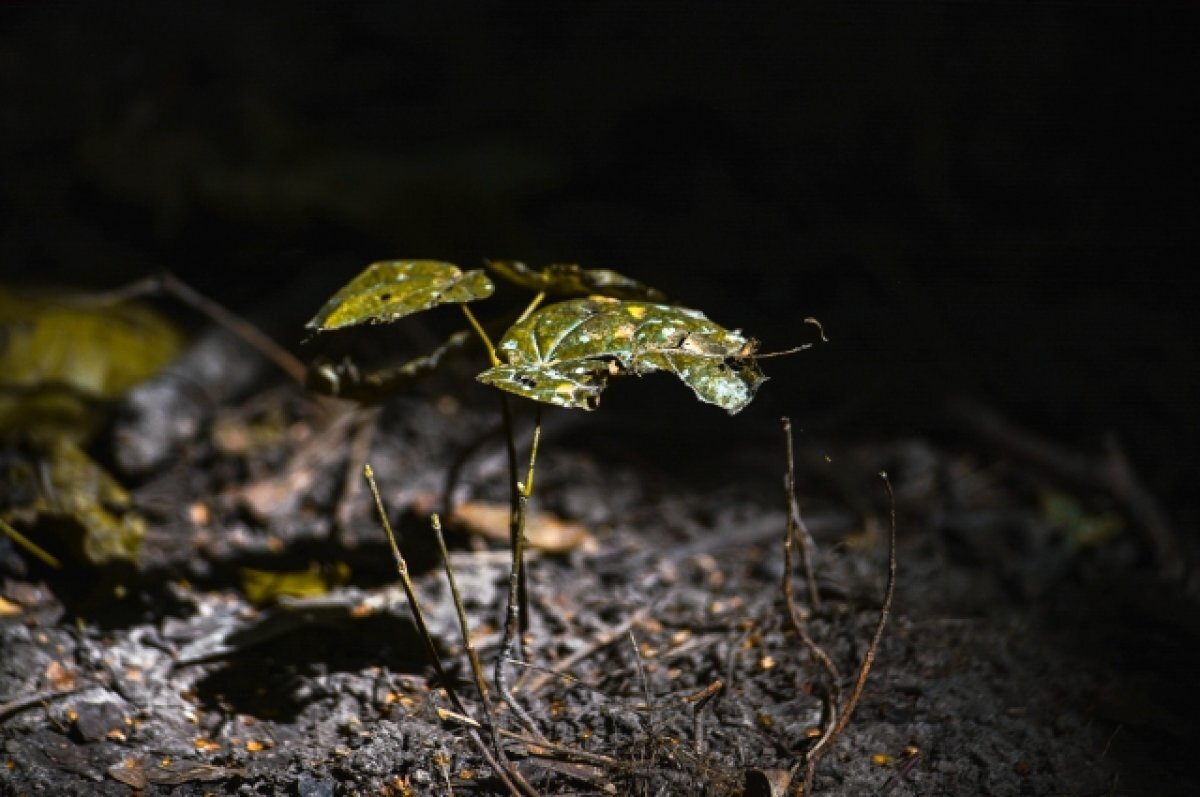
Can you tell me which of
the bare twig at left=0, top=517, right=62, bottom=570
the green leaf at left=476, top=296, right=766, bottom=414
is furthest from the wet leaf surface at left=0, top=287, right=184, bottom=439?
the green leaf at left=476, top=296, right=766, bottom=414

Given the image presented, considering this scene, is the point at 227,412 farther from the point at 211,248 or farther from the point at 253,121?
the point at 253,121

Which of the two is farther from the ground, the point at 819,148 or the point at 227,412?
the point at 819,148

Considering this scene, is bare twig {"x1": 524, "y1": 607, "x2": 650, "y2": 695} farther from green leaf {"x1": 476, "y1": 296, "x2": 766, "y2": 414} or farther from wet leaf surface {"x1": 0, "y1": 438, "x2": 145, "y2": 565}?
wet leaf surface {"x1": 0, "y1": 438, "x2": 145, "y2": 565}

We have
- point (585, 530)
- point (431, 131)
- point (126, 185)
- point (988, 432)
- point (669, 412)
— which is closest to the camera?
point (585, 530)

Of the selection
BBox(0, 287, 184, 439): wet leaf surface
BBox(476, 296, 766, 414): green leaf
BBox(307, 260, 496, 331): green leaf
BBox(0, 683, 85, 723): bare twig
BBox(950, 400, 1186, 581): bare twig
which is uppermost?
BBox(307, 260, 496, 331): green leaf

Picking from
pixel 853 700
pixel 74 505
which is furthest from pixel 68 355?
pixel 853 700

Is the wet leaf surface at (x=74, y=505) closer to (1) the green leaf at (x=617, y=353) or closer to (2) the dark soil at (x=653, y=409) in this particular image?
(2) the dark soil at (x=653, y=409)

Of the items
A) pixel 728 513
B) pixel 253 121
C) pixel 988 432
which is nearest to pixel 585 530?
pixel 728 513
